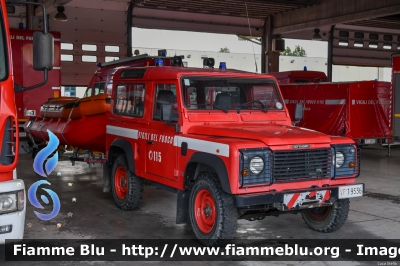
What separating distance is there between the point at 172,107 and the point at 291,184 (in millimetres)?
1779

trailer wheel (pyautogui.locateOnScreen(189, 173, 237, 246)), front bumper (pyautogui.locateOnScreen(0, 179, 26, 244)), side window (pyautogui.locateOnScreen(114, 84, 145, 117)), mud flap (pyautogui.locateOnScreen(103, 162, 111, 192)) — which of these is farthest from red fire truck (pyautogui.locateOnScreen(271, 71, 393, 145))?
front bumper (pyautogui.locateOnScreen(0, 179, 26, 244))

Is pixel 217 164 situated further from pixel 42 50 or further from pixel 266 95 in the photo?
pixel 42 50

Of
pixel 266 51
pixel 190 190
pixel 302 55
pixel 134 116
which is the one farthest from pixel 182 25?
pixel 190 190

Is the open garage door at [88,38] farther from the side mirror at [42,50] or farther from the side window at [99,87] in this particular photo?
the side mirror at [42,50]

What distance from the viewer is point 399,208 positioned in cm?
852

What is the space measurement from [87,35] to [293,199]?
1863 cm

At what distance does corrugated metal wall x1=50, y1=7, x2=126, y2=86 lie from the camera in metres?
22.4

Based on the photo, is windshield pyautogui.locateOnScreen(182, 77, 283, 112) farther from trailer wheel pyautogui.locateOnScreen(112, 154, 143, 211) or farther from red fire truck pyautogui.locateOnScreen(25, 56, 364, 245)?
trailer wheel pyautogui.locateOnScreen(112, 154, 143, 211)

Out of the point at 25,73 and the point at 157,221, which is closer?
the point at 157,221

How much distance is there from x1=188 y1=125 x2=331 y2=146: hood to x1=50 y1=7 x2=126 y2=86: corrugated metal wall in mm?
17170

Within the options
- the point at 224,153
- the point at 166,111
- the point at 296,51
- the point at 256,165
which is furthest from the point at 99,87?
the point at 296,51

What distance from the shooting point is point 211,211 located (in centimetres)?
608

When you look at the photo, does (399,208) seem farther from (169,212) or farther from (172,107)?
(172,107)

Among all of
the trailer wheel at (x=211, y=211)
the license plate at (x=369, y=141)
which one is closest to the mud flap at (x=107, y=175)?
the trailer wheel at (x=211, y=211)
